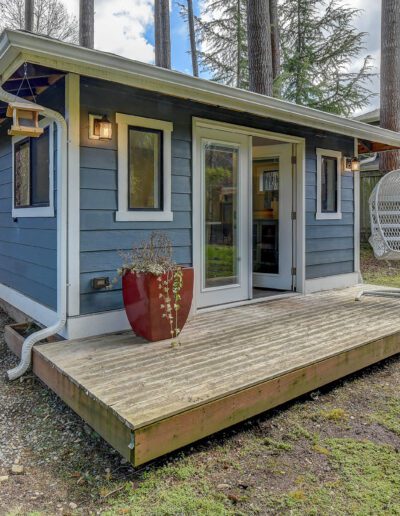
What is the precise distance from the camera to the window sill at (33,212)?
3728mm

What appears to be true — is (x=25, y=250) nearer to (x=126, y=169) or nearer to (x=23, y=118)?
(x=126, y=169)

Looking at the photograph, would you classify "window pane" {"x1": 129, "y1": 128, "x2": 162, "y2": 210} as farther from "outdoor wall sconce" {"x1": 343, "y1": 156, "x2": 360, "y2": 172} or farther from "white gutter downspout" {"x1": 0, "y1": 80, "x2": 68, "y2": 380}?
"outdoor wall sconce" {"x1": 343, "y1": 156, "x2": 360, "y2": 172}

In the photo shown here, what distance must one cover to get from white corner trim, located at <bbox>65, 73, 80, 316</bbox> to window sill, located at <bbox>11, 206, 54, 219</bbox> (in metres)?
0.35

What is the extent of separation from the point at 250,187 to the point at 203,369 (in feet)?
8.46

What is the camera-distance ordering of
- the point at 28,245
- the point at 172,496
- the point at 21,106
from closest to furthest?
the point at 172,496
the point at 21,106
the point at 28,245

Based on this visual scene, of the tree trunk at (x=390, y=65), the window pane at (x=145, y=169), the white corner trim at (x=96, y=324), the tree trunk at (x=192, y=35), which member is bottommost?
the white corner trim at (x=96, y=324)

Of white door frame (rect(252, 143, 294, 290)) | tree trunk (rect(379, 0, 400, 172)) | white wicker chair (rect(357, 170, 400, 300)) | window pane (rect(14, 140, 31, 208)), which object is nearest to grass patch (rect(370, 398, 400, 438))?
white wicker chair (rect(357, 170, 400, 300))

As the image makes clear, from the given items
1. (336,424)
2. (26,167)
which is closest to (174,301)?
(336,424)

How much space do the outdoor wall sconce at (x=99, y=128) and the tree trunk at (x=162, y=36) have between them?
9.06 m

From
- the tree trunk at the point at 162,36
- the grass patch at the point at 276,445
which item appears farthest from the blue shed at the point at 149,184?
the tree trunk at the point at 162,36

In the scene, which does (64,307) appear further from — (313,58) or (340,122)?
(313,58)

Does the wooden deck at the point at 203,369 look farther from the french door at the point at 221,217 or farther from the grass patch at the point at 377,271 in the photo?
the grass patch at the point at 377,271

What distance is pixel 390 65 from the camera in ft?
27.3

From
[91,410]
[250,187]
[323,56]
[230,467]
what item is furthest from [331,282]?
[323,56]
